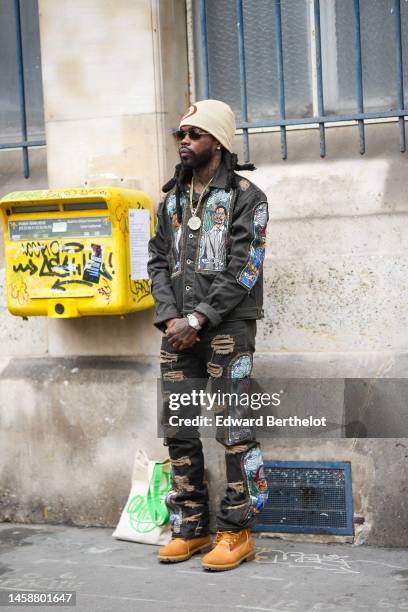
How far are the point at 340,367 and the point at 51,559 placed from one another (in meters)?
1.78

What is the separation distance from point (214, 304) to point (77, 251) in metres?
0.96

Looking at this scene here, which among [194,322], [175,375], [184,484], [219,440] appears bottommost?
[184,484]

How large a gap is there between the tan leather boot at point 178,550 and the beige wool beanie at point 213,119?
77.4 inches

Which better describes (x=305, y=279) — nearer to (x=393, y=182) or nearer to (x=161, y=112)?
(x=393, y=182)

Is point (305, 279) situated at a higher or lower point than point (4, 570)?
higher

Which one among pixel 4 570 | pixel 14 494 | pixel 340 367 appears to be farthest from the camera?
pixel 14 494

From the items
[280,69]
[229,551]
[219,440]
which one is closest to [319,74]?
[280,69]

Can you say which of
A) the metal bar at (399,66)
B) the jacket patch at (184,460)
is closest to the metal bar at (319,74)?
the metal bar at (399,66)

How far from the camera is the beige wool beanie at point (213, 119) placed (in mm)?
5391

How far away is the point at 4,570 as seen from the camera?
17.8ft

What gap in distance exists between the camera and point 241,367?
5402 mm

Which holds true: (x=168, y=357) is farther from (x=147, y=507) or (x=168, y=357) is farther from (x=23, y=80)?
(x=23, y=80)

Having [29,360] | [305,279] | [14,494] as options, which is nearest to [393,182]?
[305,279]

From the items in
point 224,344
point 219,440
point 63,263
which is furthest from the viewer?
point 63,263
